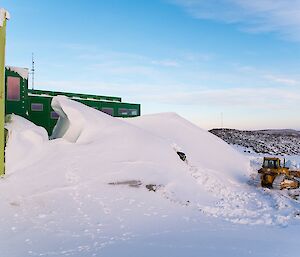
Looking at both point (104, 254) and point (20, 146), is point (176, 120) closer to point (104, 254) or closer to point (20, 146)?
point (20, 146)

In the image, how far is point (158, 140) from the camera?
56.9ft

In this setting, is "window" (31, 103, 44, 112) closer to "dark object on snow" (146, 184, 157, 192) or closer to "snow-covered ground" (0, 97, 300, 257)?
"snow-covered ground" (0, 97, 300, 257)

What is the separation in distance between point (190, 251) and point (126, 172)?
6514 millimetres

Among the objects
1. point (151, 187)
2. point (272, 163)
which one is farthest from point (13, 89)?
point (272, 163)

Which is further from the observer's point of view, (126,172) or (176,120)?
(176,120)

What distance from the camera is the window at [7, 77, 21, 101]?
800 inches

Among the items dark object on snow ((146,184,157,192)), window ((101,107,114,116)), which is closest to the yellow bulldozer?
dark object on snow ((146,184,157,192))

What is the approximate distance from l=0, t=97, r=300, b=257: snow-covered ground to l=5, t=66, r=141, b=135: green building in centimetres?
329

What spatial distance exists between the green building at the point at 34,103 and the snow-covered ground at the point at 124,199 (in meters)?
3.29

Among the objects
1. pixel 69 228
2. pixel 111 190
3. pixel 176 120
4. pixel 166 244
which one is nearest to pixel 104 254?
pixel 166 244

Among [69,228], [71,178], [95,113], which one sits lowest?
[69,228]

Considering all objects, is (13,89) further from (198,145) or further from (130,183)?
(198,145)


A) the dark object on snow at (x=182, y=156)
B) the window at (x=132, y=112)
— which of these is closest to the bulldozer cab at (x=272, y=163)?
the dark object on snow at (x=182, y=156)

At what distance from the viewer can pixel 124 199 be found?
39.5 ft
